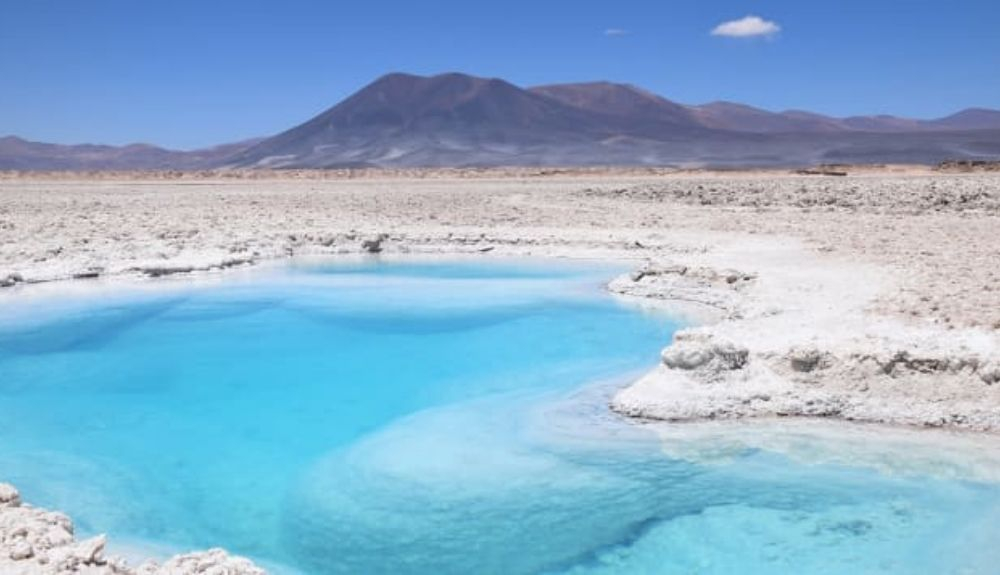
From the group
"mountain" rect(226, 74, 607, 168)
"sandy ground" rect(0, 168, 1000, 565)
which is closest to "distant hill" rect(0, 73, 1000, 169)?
"mountain" rect(226, 74, 607, 168)

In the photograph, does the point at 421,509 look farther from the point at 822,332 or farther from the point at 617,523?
the point at 822,332

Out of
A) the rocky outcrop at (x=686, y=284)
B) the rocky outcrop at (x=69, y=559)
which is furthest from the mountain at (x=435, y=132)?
the rocky outcrop at (x=69, y=559)

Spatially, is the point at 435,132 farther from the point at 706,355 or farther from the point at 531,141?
the point at 706,355

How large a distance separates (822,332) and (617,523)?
2.90m

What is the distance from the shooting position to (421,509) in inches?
221

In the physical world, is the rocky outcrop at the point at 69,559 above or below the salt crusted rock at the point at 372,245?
below

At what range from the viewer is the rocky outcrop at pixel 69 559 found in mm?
3609

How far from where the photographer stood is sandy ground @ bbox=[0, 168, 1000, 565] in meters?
6.67

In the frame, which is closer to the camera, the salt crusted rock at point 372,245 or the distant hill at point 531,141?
the salt crusted rock at point 372,245

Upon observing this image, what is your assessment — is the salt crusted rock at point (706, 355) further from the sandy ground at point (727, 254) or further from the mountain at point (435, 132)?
the mountain at point (435, 132)

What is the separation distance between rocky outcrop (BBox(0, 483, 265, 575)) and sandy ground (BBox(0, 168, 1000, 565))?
18 cm

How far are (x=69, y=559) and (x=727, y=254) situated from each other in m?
10.9

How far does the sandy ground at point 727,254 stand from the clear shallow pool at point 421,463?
2.61ft

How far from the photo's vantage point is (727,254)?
43.4 feet
